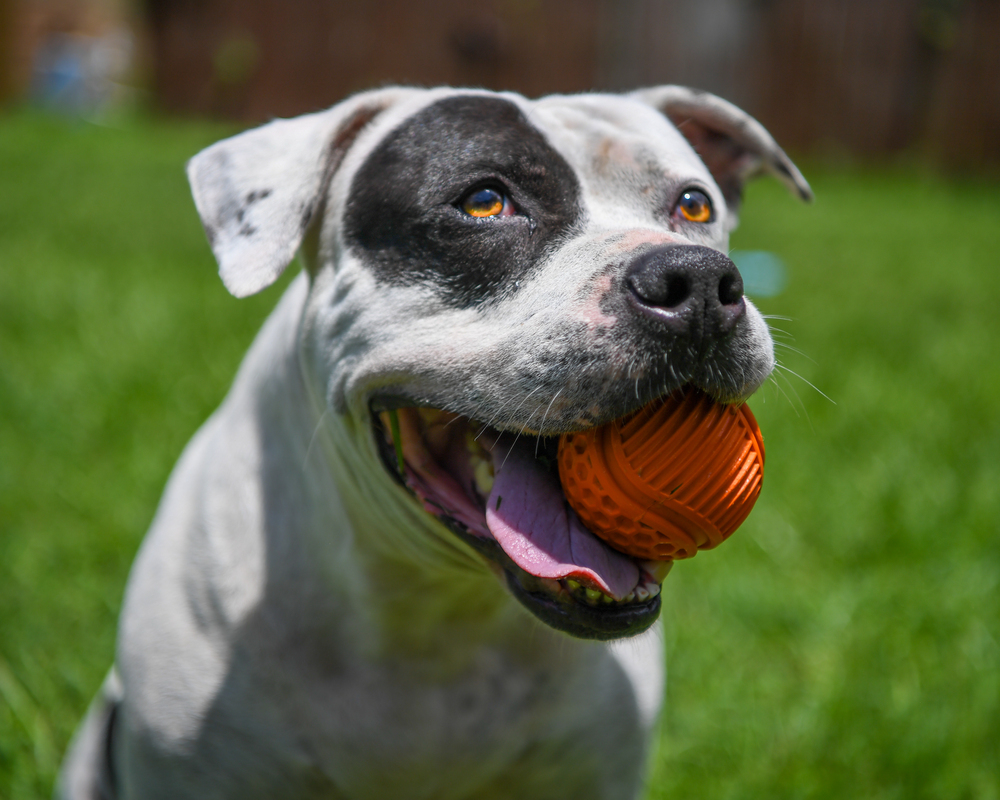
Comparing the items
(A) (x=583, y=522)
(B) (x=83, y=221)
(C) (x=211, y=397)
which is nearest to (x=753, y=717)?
(A) (x=583, y=522)

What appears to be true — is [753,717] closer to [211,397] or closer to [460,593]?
[460,593]

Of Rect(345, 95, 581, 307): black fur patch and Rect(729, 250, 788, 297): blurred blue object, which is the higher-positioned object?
Rect(345, 95, 581, 307): black fur patch

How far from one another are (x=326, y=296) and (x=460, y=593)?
683 mm

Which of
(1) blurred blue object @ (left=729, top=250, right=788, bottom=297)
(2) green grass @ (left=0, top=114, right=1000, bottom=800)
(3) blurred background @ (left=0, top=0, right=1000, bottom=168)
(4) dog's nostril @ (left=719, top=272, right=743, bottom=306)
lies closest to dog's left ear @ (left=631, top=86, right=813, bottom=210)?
(2) green grass @ (left=0, top=114, right=1000, bottom=800)

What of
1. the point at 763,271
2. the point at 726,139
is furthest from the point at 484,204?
the point at 763,271

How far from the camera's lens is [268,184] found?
1919mm

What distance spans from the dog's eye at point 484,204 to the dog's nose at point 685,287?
0.38 metres

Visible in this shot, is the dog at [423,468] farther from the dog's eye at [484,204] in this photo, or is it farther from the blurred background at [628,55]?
the blurred background at [628,55]

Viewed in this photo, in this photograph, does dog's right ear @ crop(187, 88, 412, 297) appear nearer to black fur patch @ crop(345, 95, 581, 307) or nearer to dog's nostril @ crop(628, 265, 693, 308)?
black fur patch @ crop(345, 95, 581, 307)

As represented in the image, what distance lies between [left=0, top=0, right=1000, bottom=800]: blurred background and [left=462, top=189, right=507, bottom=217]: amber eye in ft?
2.10

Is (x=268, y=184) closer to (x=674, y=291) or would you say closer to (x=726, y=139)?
(x=674, y=291)

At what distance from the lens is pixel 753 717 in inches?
102

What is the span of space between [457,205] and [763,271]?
524cm

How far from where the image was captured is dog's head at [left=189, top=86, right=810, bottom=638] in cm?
156
